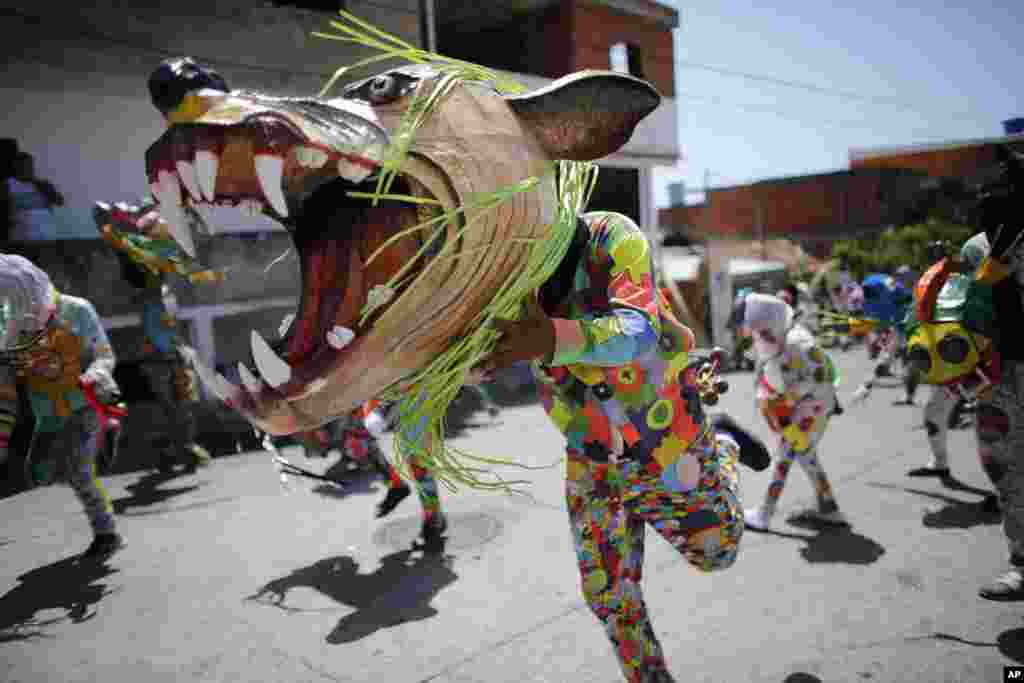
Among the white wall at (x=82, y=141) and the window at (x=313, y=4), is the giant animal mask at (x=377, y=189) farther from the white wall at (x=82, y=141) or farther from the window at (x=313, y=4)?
the window at (x=313, y=4)

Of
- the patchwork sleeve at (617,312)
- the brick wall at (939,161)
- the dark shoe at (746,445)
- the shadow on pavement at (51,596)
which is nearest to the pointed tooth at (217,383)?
the patchwork sleeve at (617,312)

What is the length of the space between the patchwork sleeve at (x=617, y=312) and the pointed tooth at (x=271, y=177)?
0.70 meters

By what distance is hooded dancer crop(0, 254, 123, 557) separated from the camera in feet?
8.75

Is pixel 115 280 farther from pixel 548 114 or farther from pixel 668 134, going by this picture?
pixel 668 134

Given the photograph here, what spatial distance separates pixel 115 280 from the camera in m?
7.54

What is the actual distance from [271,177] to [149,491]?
5834mm

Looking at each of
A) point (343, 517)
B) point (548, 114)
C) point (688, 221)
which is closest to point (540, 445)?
point (343, 517)

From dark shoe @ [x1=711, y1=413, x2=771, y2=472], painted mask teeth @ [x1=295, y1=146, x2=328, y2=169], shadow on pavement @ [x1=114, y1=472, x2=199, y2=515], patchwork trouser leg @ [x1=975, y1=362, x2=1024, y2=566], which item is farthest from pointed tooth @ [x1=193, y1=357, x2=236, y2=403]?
shadow on pavement @ [x1=114, y1=472, x2=199, y2=515]

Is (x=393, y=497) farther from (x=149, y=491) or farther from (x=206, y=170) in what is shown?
(x=206, y=170)

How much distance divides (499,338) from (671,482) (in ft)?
3.00

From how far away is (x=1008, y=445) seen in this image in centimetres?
331

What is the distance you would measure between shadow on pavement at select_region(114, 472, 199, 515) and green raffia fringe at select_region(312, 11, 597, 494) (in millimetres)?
4835

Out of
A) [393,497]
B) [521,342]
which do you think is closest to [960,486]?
[393,497]

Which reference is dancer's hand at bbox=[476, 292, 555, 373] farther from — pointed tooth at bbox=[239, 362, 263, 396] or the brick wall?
the brick wall
